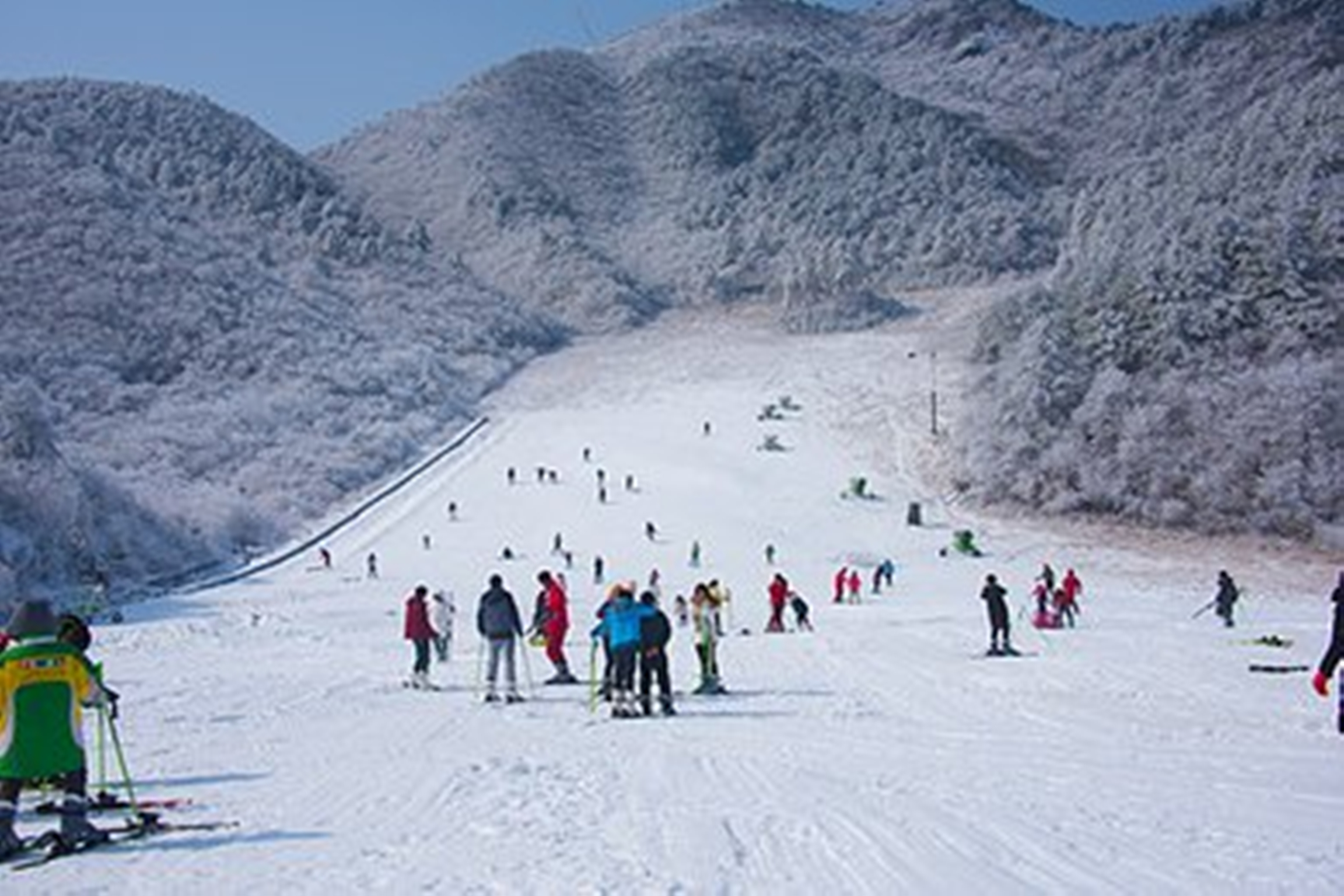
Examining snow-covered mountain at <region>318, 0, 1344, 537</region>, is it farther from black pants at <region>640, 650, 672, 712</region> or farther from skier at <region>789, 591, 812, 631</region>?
black pants at <region>640, 650, 672, 712</region>

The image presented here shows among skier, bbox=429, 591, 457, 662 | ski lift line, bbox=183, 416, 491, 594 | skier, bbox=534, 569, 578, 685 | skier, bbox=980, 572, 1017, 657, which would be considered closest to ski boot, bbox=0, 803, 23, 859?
skier, bbox=534, 569, 578, 685

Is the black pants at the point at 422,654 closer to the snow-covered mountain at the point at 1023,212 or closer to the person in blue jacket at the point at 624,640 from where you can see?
the person in blue jacket at the point at 624,640

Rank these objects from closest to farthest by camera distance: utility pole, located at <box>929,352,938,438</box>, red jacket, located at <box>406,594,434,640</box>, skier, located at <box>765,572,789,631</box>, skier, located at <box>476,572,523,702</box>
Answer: skier, located at <box>476,572,523,702</box> → red jacket, located at <box>406,594,434,640</box> → skier, located at <box>765,572,789,631</box> → utility pole, located at <box>929,352,938,438</box>

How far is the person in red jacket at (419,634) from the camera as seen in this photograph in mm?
14734

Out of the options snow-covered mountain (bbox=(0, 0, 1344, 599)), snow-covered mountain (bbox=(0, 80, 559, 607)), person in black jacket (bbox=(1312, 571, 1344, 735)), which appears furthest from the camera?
snow-covered mountain (bbox=(0, 0, 1344, 599))

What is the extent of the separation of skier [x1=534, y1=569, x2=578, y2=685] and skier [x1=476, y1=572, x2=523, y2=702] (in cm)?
117

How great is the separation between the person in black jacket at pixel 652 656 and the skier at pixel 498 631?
5.95 ft

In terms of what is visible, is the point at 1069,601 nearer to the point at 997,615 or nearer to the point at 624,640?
the point at 997,615

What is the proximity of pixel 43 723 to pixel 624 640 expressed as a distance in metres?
6.33

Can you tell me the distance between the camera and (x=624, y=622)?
12234 mm

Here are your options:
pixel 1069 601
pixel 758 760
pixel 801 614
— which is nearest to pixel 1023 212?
pixel 1069 601

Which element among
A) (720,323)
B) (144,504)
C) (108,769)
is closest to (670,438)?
(144,504)

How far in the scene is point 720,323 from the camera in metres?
106

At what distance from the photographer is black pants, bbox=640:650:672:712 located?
1206 centimetres
